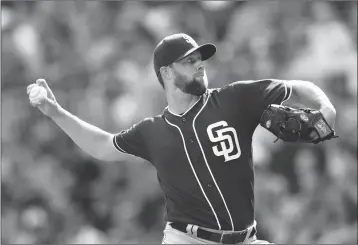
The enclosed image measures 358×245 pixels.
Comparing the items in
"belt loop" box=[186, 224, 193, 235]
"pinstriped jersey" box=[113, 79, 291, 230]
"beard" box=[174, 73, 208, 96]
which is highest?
"beard" box=[174, 73, 208, 96]

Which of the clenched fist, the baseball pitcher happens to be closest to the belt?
the baseball pitcher

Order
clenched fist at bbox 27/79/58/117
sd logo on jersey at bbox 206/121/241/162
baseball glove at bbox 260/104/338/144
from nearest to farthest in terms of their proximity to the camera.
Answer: baseball glove at bbox 260/104/338/144, sd logo on jersey at bbox 206/121/241/162, clenched fist at bbox 27/79/58/117

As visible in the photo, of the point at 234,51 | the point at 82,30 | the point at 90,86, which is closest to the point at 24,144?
the point at 90,86

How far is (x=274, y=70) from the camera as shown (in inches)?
237

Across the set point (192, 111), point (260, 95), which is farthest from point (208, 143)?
point (260, 95)

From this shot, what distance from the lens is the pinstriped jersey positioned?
2.73 meters

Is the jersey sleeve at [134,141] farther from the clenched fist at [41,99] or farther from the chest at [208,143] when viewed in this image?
the clenched fist at [41,99]

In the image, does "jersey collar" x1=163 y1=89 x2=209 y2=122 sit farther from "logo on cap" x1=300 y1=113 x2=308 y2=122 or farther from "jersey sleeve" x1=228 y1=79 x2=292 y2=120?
"logo on cap" x1=300 y1=113 x2=308 y2=122

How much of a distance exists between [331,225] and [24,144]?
9.69ft

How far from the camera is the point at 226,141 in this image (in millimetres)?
2715

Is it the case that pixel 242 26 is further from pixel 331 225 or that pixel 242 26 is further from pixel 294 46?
pixel 331 225

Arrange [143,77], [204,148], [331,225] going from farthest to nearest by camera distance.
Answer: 1. [143,77]
2. [331,225]
3. [204,148]

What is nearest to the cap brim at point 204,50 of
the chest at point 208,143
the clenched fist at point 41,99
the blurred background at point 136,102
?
the chest at point 208,143

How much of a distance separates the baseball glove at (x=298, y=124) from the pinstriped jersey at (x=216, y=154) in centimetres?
10
